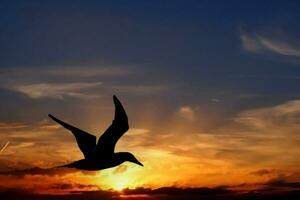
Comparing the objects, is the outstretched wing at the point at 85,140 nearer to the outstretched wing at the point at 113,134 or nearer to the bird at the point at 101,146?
the bird at the point at 101,146

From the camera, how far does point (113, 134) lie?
5178 centimetres

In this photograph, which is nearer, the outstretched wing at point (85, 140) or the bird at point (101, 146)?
the bird at point (101, 146)

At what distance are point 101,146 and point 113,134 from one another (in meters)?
0.99

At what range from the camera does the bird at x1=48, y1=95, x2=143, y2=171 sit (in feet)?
169

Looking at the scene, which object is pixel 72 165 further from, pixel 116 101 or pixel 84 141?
pixel 116 101

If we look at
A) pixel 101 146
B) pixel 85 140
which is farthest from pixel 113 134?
pixel 85 140

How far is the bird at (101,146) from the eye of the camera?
169 feet

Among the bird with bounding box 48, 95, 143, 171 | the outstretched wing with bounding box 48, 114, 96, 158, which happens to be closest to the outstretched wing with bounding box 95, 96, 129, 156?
the bird with bounding box 48, 95, 143, 171

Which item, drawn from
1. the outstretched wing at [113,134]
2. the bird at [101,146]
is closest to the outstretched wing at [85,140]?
the bird at [101,146]

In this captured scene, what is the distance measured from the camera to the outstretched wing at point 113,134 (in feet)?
167

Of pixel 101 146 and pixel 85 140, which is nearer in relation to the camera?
pixel 101 146

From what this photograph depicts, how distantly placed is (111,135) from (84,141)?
1.96 metres

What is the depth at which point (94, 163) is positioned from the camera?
52062 millimetres

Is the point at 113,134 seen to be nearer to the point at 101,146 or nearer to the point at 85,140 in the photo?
the point at 101,146
